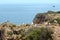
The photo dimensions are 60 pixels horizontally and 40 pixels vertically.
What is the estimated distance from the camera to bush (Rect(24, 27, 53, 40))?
1711 cm

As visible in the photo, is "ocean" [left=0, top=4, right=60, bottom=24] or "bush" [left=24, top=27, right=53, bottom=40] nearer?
"bush" [left=24, top=27, right=53, bottom=40]

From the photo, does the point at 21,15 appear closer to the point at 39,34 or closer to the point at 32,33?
the point at 32,33

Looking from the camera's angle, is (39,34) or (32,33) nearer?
(39,34)

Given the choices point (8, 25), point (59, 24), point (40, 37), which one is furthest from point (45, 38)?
point (8, 25)

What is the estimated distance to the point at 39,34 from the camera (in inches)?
682

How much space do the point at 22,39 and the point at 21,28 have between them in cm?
216

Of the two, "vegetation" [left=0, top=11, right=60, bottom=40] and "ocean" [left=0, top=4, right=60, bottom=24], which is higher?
"vegetation" [left=0, top=11, right=60, bottom=40]

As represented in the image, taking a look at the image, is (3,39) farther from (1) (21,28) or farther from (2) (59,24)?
(2) (59,24)

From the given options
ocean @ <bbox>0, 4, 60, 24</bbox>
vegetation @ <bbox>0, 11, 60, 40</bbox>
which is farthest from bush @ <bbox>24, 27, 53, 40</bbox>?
ocean @ <bbox>0, 4, 60, 24</bbox>

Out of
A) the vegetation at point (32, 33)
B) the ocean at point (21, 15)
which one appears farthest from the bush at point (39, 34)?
the ocean at point (21, 15)

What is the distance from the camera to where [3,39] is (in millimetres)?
18953

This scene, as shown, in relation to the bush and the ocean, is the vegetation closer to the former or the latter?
the bush

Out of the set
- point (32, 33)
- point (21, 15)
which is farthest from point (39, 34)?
point (21, 15)

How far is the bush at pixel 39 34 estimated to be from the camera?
17.1 meters
